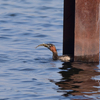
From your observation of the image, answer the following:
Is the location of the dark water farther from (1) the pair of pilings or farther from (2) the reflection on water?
(1) the pair of pilings

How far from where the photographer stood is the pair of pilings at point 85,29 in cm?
984

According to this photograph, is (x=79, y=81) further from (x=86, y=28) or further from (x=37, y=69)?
(x=37, y=69)

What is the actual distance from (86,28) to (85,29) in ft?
0.11

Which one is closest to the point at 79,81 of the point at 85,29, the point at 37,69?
the point at 85,29

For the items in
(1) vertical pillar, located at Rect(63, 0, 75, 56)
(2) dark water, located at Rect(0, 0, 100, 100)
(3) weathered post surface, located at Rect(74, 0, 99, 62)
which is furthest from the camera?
(1) vertical pillar, located at Rect(63, 0, 75, 56)

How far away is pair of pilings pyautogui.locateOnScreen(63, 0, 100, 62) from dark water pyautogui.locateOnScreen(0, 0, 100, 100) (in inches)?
15.2

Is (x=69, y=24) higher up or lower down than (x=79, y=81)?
higher up

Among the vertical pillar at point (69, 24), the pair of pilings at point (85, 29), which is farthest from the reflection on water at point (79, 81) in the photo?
the vertical pillar at point (69, 24)

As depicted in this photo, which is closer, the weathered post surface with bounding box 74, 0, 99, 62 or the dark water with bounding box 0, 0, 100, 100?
the dark water with bounding box 0, 0, 100, 100

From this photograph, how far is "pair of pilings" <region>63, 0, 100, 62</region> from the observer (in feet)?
32.3

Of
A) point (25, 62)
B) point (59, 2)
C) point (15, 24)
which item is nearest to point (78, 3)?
point (25, 62)

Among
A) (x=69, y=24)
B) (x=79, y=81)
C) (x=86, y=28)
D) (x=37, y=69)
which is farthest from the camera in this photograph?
(x=69, y=24)

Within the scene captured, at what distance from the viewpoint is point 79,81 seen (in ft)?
30.1

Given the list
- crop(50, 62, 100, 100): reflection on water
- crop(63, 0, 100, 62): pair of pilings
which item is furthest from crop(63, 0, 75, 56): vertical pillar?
crop(50, 62, 100, 100): reflection on water
